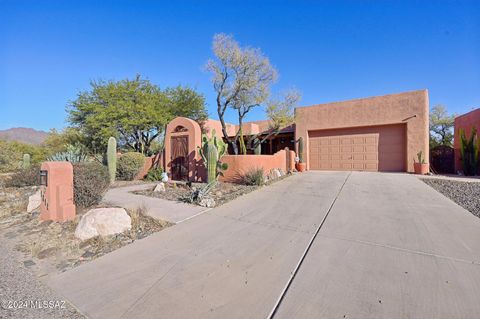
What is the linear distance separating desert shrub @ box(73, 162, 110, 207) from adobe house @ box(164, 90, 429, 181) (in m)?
4.98

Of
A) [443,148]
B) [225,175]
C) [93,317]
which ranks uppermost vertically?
[443,148]

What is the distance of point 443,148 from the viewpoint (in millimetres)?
14391

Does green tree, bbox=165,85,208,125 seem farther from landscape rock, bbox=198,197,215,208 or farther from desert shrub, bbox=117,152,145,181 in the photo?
landscape rock, bbox=198,197,215,208

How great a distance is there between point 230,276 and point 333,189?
6629 millimetres

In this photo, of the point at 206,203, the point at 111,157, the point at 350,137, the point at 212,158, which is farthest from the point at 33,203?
the point at 350,137

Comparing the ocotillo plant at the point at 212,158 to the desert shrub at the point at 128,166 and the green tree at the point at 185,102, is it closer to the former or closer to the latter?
the desert shrub at the point at 128,166

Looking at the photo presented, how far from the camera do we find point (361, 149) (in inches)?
577

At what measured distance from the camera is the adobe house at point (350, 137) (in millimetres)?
10992

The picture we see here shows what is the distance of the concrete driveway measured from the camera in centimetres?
211

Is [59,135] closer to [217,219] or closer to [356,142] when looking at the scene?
[217,219]

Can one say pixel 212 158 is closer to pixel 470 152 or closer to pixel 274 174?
pixel 274 174

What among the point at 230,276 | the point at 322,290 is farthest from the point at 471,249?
the point at 230,276

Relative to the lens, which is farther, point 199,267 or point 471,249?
point 471,249

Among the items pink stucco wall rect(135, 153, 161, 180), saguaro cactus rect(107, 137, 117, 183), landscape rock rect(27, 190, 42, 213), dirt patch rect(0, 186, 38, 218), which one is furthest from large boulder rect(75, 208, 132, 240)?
pink stucco wall rect(135, 153, 161, 180)
